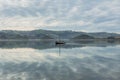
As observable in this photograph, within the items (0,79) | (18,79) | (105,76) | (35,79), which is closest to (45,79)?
(35,79)

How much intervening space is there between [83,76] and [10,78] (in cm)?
821

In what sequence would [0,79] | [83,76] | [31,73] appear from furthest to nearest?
[31,73] < [83,76] < [0,79]

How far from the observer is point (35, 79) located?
89.9ft

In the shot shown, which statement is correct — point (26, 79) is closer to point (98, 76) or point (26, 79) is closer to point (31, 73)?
point (31, 73)

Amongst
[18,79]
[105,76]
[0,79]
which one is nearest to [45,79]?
[18,79]

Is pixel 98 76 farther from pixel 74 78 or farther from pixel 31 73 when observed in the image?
pixel 31 73

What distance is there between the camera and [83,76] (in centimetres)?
2898

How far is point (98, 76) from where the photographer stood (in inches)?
1139

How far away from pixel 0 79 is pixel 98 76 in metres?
10.9

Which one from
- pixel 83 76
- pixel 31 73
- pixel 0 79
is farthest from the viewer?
pixel 31 73

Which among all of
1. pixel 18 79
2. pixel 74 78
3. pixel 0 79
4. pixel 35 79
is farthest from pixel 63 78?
pixel 0 79

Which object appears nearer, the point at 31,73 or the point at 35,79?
the point at 35,79

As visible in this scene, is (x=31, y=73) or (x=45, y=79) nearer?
(x=45, y=79)

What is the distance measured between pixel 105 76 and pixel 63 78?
4895 millimetres
